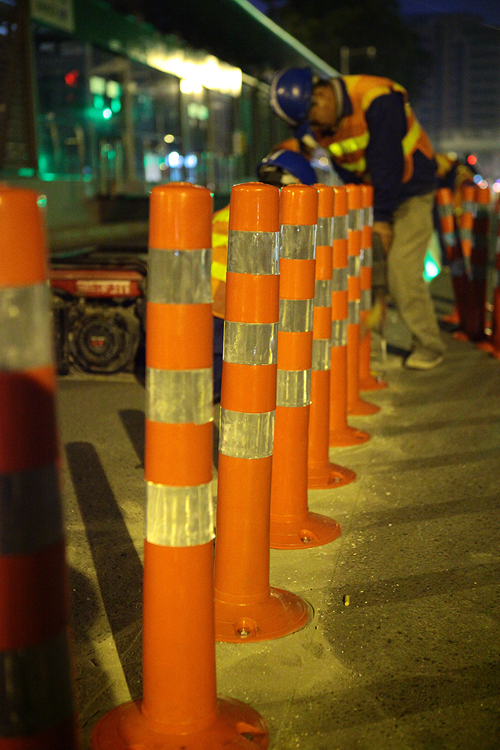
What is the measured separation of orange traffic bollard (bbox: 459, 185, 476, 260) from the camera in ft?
31.8

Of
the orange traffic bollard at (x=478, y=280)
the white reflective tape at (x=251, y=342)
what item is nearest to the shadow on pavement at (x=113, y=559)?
the white reflective tape at (x=251, y=342)

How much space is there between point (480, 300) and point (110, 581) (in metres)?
6.52

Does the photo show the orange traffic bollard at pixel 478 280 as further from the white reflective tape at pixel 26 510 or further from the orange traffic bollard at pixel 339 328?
the white reflective tape at pixel 26 510

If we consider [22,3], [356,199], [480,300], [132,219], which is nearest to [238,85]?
[132,219]

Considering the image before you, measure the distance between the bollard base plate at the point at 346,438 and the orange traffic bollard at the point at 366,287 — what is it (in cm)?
114

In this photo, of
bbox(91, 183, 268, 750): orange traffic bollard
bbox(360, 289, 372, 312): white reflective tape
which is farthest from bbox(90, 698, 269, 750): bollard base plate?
bbox(360, 289, 372, 312): white reflective tape

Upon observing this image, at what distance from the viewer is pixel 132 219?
20.0 metres

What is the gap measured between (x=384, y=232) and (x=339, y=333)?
2.65 m

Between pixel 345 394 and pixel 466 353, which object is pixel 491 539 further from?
pixel 466 353

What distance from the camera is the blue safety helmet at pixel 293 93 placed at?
268 inches

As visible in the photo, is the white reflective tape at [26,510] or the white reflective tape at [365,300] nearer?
the white reflective tape at [26,510]

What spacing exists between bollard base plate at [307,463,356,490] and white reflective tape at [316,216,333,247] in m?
1.12

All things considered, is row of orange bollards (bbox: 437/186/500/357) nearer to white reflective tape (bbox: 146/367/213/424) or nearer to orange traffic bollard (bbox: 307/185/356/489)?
orange traffic bollard (bbox: 307/185/356/489)

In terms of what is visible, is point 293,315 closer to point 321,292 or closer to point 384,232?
point 321,292
